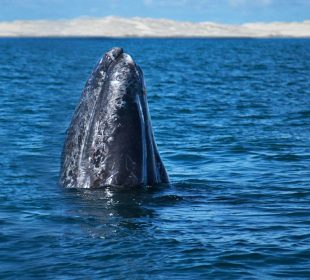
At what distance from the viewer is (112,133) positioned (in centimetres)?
978

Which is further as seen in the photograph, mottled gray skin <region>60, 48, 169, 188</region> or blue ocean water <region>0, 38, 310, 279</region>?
mottled gray skin <region>60, 48, 169, 188</region>

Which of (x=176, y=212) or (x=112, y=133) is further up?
Answer: (x=112, y=133)

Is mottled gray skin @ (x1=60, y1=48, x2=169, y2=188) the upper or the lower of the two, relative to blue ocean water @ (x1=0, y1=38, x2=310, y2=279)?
upper

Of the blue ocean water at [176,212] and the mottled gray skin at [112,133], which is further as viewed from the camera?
the mottled gray skin at [112,133]

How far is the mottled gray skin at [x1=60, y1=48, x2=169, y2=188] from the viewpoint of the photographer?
9.77 metres

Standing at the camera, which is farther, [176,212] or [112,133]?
[112,133]

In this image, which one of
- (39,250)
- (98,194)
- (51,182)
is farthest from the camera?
(51,182)

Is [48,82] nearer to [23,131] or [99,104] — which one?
[23,131]

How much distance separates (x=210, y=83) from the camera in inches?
1448

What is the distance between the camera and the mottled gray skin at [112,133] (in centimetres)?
977

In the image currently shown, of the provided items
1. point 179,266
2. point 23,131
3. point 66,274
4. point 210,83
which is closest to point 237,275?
point 179,266

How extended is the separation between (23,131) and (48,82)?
1949 cm

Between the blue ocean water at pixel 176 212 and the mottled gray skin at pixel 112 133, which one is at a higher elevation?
the mottled gray skin at pixel 112 133

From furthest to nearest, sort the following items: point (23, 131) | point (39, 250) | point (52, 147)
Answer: point (23, 131)
point (52, 147)
point (39, 250)
